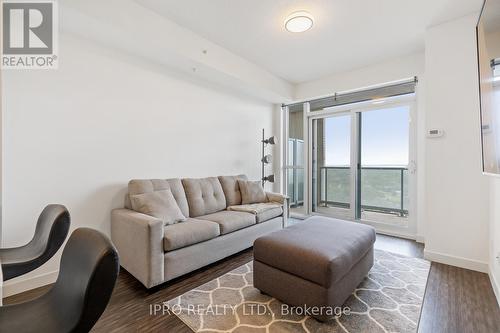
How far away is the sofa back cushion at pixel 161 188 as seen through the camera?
102 inches

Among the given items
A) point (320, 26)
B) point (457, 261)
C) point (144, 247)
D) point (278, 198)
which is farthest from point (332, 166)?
point (144, 247)

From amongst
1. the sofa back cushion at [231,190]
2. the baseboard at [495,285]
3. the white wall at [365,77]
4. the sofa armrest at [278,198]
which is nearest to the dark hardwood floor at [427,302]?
the baseboard at [495,285]

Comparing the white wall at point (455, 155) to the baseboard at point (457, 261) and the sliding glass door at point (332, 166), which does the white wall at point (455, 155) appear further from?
the sliding glass door at point (332, 166)

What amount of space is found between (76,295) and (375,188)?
4.29m

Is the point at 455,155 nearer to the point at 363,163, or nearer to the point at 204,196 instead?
the point at 363,163

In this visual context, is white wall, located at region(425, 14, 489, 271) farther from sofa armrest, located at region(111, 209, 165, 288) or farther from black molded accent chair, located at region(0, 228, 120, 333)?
black molded accent chair, located at region(0, 228, 120, 333)

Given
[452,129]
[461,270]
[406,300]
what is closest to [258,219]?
[406,300]

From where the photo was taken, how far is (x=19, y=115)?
2.04 meters

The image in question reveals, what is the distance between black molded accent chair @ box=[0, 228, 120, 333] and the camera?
0.78 metres

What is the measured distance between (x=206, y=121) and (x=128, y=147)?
1255 millimetres

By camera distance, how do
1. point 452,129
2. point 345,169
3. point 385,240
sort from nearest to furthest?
1. point 452,129
2. point 385,240
3. point 345,169

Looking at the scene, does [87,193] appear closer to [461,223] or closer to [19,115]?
[19,115]

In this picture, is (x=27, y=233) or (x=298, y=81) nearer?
(x=27, y=233)

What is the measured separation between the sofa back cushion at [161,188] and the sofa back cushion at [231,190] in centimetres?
71
